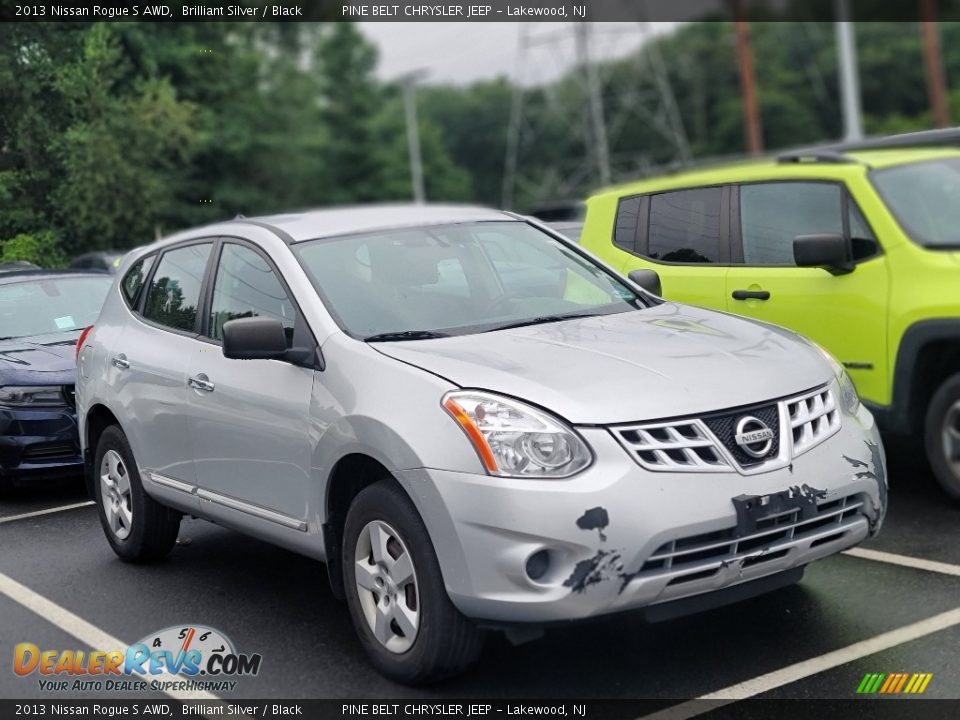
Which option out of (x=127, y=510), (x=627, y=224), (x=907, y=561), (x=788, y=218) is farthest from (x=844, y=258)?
(x=127, y=510)

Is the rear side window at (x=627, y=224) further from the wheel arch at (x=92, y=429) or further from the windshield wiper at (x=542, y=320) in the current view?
the wheel arch at (x=92, y=429)

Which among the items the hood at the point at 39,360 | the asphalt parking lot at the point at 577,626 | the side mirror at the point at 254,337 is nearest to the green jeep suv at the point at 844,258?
the asphalt parking lot at the point at 577,626

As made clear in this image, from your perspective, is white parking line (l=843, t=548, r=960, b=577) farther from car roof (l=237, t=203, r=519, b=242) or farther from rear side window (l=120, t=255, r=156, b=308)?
rear side window (l=120, t=255, r=156, b=308)

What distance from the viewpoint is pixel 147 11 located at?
1542 centimetres

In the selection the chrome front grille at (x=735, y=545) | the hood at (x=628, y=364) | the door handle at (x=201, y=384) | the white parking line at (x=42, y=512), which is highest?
the hood at (x=628, y=364)

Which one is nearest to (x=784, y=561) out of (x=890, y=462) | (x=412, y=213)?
(x=412, y=213)

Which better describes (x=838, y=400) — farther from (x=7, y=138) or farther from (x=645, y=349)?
(x=7, y=138)

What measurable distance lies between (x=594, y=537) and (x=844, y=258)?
3.60 meters

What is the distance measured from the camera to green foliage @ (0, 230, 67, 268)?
9.57 metres

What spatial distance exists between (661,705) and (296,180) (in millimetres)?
51759

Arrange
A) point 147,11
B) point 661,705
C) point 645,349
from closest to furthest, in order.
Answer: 1. point 661,705
2. point 645,349
3. point 147,11

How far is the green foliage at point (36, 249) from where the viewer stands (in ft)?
31.4

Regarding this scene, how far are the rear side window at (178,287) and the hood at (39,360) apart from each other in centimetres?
243

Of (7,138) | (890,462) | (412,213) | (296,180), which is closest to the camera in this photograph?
(412,213)
